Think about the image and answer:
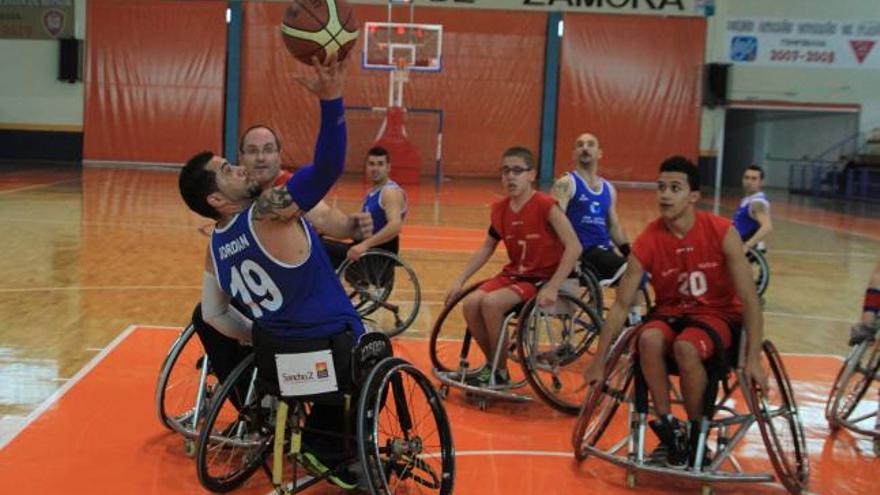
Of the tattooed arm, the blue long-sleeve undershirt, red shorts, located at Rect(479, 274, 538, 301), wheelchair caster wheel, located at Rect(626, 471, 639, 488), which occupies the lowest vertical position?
wheelchair caster wheel, located at Rect(626, 471, 639, 488)

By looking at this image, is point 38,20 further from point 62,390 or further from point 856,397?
point 856,397

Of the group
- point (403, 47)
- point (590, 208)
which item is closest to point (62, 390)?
point (590, 208)

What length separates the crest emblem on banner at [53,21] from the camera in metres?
18.9

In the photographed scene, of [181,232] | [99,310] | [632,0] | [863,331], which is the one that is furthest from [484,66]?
[863,331]

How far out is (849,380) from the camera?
3.76m

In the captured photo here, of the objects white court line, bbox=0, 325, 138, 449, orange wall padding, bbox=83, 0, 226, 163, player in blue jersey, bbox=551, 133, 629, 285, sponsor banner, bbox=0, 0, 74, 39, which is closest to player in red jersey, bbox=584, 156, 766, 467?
player in blue jersey, bbox=551, 133, 629, 285

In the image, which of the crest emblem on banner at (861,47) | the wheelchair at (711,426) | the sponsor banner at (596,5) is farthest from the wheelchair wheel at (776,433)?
the crest emblem on banner at (861,47)

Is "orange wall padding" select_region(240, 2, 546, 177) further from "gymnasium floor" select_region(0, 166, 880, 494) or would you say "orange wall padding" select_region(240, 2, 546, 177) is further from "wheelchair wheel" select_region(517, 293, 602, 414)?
"wheelchair wheel" select_region(517, 293, 602, 414)

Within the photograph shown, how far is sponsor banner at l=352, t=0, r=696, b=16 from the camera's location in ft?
62.0

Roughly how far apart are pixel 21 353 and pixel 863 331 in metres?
3.74

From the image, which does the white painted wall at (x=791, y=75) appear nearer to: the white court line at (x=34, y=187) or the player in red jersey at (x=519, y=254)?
the white court line at (x=34, y=187)

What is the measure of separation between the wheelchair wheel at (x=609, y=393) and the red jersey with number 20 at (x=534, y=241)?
837 mm

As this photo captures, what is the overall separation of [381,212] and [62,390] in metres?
2.12

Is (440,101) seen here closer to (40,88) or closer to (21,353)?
(40,88)
